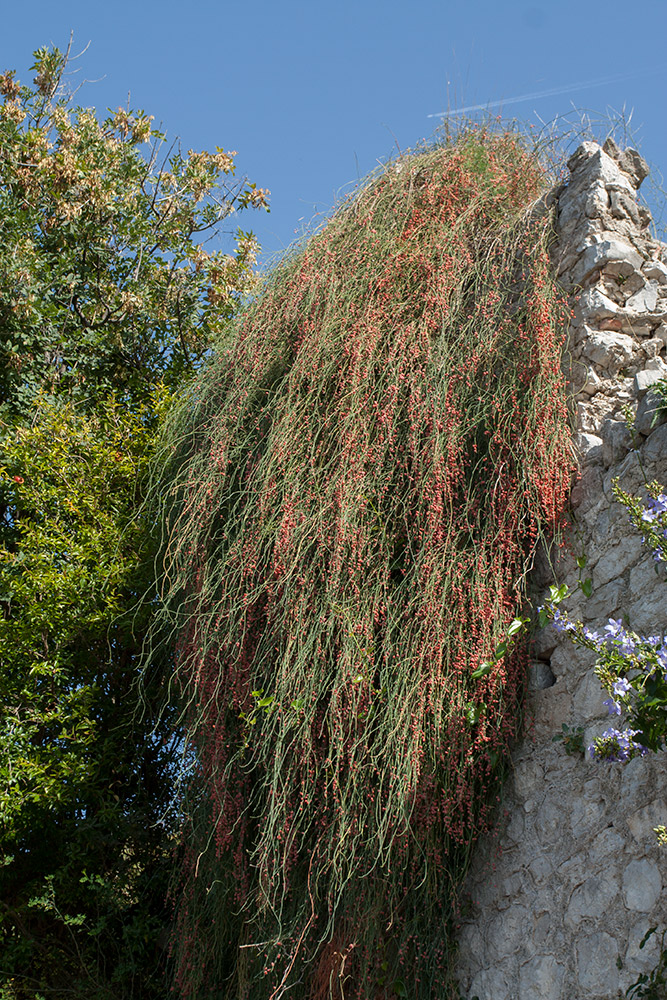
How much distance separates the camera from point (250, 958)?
2.91 m

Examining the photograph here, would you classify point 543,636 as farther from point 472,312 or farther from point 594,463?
point 472,312

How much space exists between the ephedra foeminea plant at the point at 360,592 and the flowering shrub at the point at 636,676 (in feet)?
1.32

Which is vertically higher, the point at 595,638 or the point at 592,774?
the point at 595,638

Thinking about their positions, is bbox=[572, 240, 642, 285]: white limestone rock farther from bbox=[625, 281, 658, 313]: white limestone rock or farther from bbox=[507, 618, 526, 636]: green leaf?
bbox=[507, 618, 526, 636]: green leaf

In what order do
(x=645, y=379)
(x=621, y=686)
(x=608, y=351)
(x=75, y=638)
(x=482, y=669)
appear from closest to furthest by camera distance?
(x=621, y=686), (x=482, y=669), (x=645, y=379), (x=608, y=351), (x=75, y=638)

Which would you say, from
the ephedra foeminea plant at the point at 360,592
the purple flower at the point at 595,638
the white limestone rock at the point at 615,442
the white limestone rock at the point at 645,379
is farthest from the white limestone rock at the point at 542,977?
the white limestone rock at the point at 645,379

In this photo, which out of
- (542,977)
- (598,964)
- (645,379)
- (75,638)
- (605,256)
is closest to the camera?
(598,964)

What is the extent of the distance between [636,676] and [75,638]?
2585 millimetres

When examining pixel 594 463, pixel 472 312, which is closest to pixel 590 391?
pixel 594 463

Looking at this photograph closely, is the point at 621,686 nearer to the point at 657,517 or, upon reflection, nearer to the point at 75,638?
the point at 657,517

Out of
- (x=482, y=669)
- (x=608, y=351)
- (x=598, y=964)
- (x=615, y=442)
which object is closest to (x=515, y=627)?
(x=482, y=669)

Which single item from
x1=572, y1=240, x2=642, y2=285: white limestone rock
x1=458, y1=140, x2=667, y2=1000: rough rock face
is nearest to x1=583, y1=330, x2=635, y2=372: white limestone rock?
x1=458, y1=140, x2=667, y2=1000: rough rock face

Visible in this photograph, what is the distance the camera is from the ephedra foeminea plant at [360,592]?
2.65 m

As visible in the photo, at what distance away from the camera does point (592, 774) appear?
A: 2537 mm
